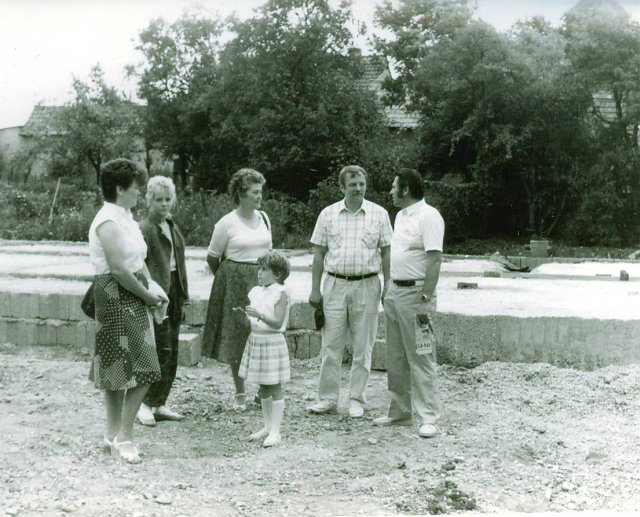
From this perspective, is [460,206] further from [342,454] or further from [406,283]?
[342,454]

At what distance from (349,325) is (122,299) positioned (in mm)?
1719

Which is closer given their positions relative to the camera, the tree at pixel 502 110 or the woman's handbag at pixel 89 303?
the woman's handbag at pixel 89 303

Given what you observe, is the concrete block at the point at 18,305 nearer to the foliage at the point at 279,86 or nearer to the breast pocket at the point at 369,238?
the breast pocket at the point at 369,238

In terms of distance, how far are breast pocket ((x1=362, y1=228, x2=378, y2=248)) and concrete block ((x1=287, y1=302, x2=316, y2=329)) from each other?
1.74 metres

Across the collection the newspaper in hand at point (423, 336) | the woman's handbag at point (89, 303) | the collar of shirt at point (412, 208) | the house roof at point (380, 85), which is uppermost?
the house roof at point (380, 85)

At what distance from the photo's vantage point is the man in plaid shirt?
5164 mm

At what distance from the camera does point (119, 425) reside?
4.36m

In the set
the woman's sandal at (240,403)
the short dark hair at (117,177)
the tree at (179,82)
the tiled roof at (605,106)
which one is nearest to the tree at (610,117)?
the tiled roof at (605,106)

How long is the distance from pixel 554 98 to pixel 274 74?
6.57 meters

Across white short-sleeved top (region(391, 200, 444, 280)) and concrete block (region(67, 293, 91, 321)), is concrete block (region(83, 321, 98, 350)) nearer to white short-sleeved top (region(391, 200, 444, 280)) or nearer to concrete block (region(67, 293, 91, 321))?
concrete block (region(67, 293, 91, 321))

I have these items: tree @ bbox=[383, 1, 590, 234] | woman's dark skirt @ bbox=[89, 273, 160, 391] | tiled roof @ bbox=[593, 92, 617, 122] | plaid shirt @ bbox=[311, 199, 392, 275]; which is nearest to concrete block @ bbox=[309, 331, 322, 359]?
plaid shirt @ bbox=[311, 199, 392, 275]

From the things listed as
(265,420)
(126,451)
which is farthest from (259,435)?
(126,451)

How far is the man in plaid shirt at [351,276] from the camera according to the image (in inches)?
203

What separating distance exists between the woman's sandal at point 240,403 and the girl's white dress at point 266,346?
2.87 feet
